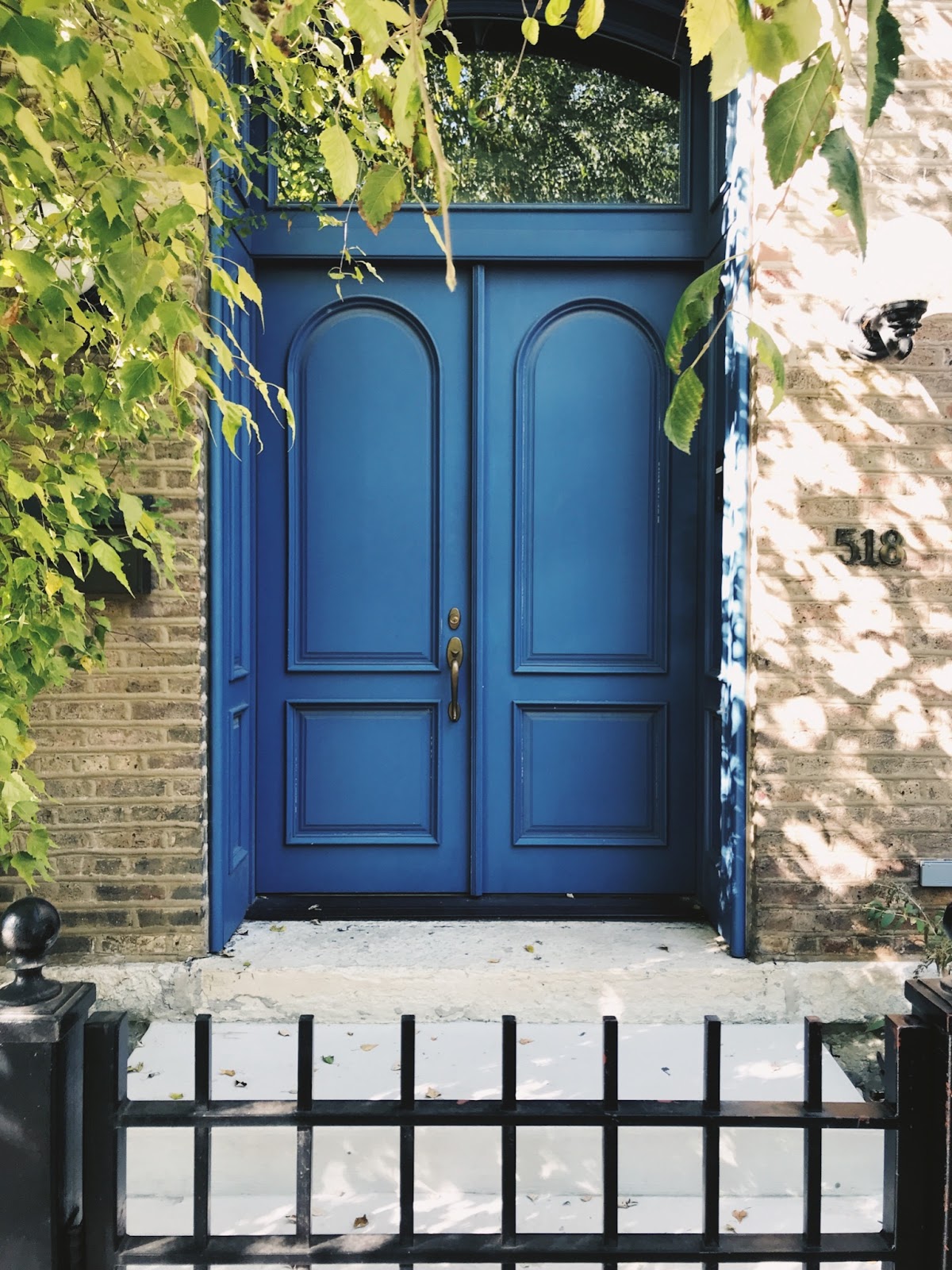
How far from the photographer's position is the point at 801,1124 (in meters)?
1.45

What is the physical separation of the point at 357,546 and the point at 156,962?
176 centimetres

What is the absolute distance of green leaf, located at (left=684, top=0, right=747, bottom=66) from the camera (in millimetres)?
839

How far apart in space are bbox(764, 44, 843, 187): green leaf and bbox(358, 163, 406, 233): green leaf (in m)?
0.41

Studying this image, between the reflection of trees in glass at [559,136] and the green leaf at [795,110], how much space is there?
3.52 metres

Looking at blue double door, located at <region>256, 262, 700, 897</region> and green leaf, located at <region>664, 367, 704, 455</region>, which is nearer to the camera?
green leaf, located at <region>664, 367, 704, 455</region>

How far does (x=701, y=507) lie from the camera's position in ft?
13.2

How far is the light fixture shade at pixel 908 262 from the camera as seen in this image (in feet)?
10.4

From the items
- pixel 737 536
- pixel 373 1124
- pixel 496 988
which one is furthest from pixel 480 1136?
pixel 737 536

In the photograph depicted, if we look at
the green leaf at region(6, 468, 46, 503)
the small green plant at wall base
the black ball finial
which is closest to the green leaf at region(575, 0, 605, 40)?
the black ball finial

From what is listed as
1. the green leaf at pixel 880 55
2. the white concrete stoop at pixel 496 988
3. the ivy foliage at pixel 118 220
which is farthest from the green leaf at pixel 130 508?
the white concrete stoop at pixel 496 988

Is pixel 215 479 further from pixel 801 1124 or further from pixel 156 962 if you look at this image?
pixel 801 1124

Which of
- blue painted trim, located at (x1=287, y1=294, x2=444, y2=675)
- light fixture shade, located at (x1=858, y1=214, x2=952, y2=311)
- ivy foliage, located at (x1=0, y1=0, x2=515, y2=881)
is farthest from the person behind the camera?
blue painted trim, located at (x1=287, y1=294, x2=444, y2=675)

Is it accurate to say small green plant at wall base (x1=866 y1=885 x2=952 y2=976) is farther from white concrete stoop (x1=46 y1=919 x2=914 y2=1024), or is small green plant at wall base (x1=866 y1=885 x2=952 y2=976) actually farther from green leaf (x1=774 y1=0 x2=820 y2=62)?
green leaf (x1=774 y1=0 x2=820 y2=62)

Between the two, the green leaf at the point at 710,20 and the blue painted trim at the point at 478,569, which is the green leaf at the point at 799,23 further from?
the blue painted trim at the point at 478,569
